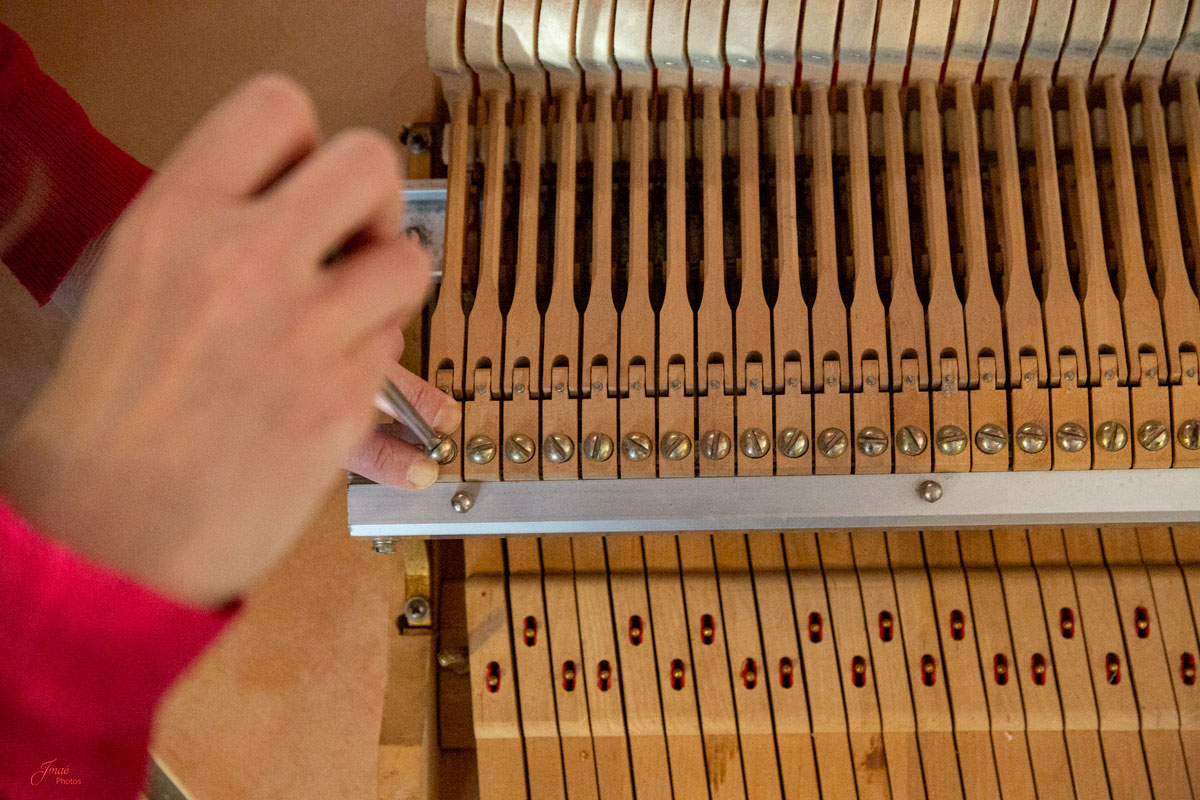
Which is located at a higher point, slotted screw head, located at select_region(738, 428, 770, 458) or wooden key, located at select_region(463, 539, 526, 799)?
slotted screw head, located at select_region(738, 428, 770, 458)

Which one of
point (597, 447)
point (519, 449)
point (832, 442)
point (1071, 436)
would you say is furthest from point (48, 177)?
point (1071, 436)

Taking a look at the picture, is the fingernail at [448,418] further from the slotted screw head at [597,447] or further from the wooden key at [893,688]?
the wooden key at [893,688]

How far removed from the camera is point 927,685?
1551 millimetres

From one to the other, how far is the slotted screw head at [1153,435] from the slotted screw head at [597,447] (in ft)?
2.53

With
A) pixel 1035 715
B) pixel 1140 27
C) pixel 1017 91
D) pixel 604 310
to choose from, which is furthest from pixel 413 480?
pixel 1140 27

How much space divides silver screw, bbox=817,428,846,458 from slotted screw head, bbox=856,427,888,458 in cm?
3

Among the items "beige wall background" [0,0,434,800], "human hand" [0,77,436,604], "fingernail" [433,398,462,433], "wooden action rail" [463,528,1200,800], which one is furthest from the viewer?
"beige wall background" [0,0,434,800]

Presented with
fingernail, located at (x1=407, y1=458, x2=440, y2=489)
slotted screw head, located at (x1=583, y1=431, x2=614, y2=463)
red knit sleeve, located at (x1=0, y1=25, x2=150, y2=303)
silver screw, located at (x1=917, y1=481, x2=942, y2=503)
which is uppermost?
red knit sleeve, located at (x1=0, y1=25, x2=150, y2=303)

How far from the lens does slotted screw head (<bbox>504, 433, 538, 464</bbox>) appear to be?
141cm

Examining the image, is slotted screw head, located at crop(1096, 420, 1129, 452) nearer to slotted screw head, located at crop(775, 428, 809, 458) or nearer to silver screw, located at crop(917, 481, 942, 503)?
silver screw, located at crop(917, 481, 942, 503)

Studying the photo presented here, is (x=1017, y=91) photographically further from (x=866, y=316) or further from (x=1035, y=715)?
(x=1035, y=715)

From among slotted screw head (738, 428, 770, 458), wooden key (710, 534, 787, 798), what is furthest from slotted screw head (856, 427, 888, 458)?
wooden key (710, 534, 787, 798)

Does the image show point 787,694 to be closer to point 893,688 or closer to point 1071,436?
point 893,688

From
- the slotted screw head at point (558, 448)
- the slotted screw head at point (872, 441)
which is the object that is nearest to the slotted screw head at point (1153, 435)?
the slotted screw head at point (872, 441)
